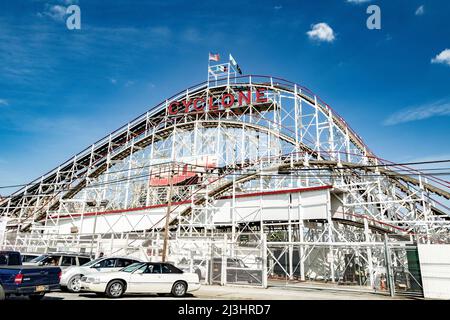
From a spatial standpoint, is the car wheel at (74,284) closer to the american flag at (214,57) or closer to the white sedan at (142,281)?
the white sedan at (142,281)

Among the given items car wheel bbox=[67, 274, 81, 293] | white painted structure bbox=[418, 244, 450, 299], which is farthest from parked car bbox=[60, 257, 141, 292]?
white painted structure bbox=[418, 244, 450, 299]

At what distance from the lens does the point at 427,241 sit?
72.0 ft

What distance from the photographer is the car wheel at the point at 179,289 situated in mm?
12734

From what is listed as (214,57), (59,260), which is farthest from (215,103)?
(59,260)

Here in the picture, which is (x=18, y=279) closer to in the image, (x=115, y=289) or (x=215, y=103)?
(x=115, y=289)

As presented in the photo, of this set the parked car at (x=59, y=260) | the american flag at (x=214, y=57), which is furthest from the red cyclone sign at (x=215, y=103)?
the parked car at (x=59, y=260)

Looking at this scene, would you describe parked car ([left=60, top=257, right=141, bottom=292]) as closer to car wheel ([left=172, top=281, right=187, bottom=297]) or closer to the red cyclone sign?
car wheel ([left=172, top=281, right=187, bottom=297])

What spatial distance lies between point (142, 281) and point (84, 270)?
3.32 m

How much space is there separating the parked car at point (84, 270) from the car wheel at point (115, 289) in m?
2.01

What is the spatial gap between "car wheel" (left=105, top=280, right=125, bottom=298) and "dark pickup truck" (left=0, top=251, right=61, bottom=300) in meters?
1.74

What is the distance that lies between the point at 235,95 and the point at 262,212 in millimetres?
14106

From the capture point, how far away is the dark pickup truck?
9.68 m
